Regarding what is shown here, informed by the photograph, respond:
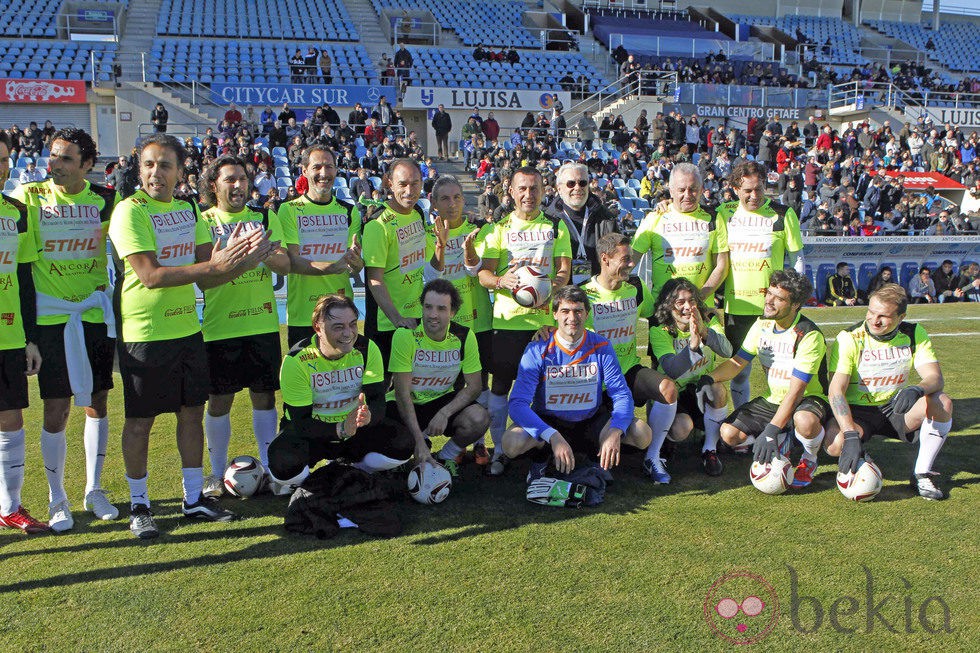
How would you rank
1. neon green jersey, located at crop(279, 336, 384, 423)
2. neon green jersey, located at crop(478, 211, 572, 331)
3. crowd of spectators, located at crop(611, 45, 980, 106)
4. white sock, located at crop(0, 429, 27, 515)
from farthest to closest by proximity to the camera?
1. crowd of spectators, located at crop(611, 45, 980, 106)
2. neon green jersey, located at crop(478, 211, 572, 331)
3. neon green jersey, located at crop(279, 336, 384, 423)
4. white sock, located at crop(0, 429, 27, 515)

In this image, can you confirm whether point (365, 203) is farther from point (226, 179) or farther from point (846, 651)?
point (846, 651)

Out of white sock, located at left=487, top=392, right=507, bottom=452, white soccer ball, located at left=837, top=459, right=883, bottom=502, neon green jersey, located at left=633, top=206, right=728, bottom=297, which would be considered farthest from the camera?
neon green jersey, located at left=633, top=206, right=728, bottom=297

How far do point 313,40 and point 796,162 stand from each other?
1687 cm

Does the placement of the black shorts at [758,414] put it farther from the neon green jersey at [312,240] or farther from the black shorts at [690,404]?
the neon green jersey at [312,240]

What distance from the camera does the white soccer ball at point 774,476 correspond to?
472 cm

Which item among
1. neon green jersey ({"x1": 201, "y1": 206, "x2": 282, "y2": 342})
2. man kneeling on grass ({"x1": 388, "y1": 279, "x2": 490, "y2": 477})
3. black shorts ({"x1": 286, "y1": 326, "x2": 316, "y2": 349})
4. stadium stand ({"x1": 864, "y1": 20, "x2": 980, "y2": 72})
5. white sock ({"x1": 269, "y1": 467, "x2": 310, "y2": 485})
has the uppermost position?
stadium stand ({"x1": 864, "y1": 20, "x2": 980, "y2": 72})

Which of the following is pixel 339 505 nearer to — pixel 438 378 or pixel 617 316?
pixel 438 378

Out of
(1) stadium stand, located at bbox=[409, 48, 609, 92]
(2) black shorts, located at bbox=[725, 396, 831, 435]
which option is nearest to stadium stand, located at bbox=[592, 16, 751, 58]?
(1) stadium stand, located at bbox=[409, 48, 609, 92]

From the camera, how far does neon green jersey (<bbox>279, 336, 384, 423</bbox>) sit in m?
4.48

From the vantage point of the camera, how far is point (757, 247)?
580cm

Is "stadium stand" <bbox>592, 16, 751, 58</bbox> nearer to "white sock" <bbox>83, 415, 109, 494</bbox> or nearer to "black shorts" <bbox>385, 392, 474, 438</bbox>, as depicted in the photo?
"black shorts" <bbox>385, 392, 474, 438</bbox>

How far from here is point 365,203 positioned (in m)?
14.8

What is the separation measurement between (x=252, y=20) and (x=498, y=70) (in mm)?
9270

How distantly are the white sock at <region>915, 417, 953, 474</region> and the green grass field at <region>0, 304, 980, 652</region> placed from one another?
178mm
